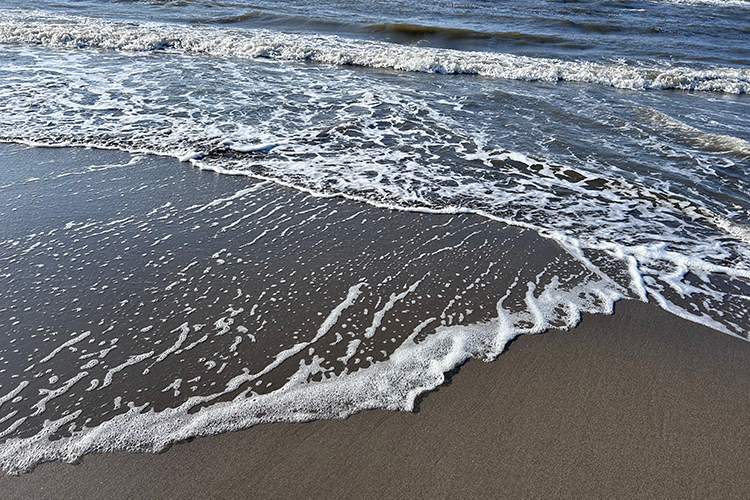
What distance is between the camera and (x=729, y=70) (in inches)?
512

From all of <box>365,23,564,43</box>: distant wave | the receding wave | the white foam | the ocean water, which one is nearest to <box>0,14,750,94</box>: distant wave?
the ocean water

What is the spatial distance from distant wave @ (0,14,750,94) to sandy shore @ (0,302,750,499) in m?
10.4

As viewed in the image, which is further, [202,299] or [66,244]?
[66,244]

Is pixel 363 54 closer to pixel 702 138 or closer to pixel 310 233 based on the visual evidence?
pixel 702 138

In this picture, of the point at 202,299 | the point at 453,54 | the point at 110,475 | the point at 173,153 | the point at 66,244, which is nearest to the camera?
the point at 110,475

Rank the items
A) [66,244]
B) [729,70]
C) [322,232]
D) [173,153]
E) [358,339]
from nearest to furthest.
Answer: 1. [358,339]
2. [66,244]
3. [322,232]
4. [173,153]
5. [729,70]

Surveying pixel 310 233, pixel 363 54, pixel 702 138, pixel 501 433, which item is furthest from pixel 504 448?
pixel 363 54

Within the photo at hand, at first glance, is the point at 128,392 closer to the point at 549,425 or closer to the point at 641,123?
the point at 549,425

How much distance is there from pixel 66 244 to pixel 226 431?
257cm

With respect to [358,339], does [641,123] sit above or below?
above

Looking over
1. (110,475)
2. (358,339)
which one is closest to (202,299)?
(358,339)

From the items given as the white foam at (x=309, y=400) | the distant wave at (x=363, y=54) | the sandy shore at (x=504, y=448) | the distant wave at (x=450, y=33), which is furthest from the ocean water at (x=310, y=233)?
the distant wave at (x=450, y=33)

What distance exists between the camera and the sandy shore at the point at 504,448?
7.62ft

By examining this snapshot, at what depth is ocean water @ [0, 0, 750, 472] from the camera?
2.90 metres
